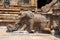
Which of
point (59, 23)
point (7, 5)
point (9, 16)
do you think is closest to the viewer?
point (59, 23)

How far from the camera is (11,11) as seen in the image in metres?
21.6

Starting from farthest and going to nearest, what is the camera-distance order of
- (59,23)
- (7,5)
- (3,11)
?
(7,5) → (3,11) → (59,23)

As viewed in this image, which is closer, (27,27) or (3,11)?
(27,27)

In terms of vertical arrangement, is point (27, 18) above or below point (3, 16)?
above

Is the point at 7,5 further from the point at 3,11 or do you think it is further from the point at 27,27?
the point at 27,27

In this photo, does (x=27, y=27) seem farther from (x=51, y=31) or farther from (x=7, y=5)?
(x=7, y=5)

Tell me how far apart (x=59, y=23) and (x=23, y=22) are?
1582 millimetres

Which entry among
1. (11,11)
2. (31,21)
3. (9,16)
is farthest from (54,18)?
(11,11)

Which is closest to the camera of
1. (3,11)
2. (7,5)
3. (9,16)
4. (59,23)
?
(59,23)

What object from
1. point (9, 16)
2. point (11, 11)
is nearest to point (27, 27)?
point (9, 16)

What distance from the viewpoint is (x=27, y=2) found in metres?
26.3

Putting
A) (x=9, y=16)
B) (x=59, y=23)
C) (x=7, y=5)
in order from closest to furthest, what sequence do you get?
1. (x=59, y=23)
2. (x=9, y=16)
3. (x=7, y=5)

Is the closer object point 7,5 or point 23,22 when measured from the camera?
point 23,22

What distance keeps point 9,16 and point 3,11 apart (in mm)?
2378
